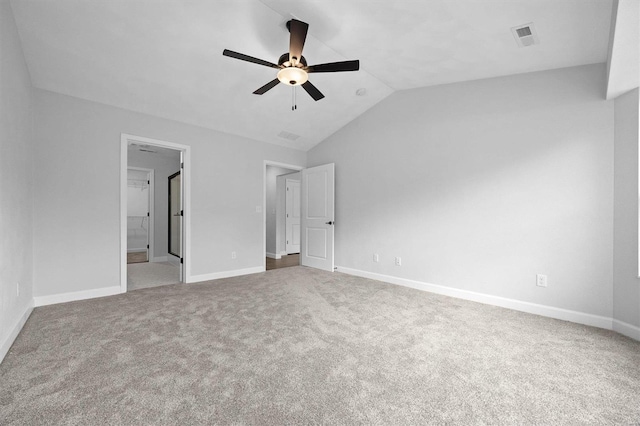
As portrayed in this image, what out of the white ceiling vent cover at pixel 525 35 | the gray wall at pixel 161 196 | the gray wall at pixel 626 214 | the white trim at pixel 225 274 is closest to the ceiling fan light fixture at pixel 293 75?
the white ceiling vent cover at pixel 525 35

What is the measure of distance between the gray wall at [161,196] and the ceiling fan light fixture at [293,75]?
15.7ft

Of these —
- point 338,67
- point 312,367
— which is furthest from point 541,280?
point 338,67

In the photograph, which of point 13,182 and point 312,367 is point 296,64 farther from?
point 13,182

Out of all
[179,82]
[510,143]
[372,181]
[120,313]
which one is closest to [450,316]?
[510,143]

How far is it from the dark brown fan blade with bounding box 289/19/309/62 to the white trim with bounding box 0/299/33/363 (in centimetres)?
322

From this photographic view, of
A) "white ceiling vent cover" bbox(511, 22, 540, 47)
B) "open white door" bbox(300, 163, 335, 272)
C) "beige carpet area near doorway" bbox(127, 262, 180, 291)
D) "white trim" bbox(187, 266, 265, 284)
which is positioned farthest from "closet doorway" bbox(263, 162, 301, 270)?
"white ceiling vent cover" bbox(511, 22, 540, 47)

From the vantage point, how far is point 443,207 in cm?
A: 390

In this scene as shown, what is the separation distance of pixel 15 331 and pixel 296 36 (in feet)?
11.4

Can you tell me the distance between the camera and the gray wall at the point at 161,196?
6.63 metres

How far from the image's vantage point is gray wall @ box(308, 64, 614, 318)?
2.83 meters

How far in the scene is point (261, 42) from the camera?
9.96ft

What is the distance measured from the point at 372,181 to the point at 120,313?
386 cm

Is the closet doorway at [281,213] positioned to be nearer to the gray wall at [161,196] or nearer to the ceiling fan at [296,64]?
the gray wall at [161,196]

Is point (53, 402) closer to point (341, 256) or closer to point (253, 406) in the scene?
point (253, 406)
